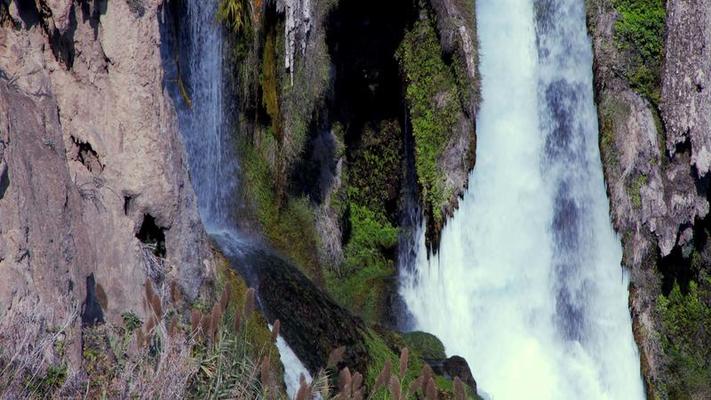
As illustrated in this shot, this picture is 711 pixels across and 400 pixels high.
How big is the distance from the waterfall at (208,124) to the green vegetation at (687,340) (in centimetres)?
611

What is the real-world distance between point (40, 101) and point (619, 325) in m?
11.1

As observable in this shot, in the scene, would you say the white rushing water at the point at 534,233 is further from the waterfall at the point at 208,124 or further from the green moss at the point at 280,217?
the waterfall at the point at 208,124

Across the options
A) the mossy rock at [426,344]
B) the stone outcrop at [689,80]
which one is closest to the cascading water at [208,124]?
the mossy rock at [426,344]

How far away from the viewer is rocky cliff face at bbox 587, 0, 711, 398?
60.1 feet

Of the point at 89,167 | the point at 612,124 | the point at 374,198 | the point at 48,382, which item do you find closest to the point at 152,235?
the point at 89,167

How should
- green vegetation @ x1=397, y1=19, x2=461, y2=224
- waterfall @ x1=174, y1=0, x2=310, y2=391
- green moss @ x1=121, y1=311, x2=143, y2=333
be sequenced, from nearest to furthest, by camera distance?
green moss @ x1=121, y1=311, x2=143, y2=333
waterfall @ x1=174, y1=0, x2=310, y2=391
green vegetation @ x1=397, y1=19, x2=461, y2=224

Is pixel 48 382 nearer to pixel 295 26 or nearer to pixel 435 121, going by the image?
pixel 295 26

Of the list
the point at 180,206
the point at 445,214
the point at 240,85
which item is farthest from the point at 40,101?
the point at 445,214

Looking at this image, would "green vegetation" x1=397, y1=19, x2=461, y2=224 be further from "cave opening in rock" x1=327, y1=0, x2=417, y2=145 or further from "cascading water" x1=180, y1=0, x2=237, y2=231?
"cascading water" x1=180, y1=0, x2=237, y2=231

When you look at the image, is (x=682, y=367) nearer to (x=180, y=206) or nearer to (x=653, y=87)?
(x=653, y=87)

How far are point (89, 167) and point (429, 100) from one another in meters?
9.38

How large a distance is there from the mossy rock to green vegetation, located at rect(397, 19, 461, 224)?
2473mm

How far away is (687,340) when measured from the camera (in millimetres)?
18625

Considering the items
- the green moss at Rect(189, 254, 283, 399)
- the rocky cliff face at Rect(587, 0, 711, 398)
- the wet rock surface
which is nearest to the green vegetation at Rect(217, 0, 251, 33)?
the wet rock surface
